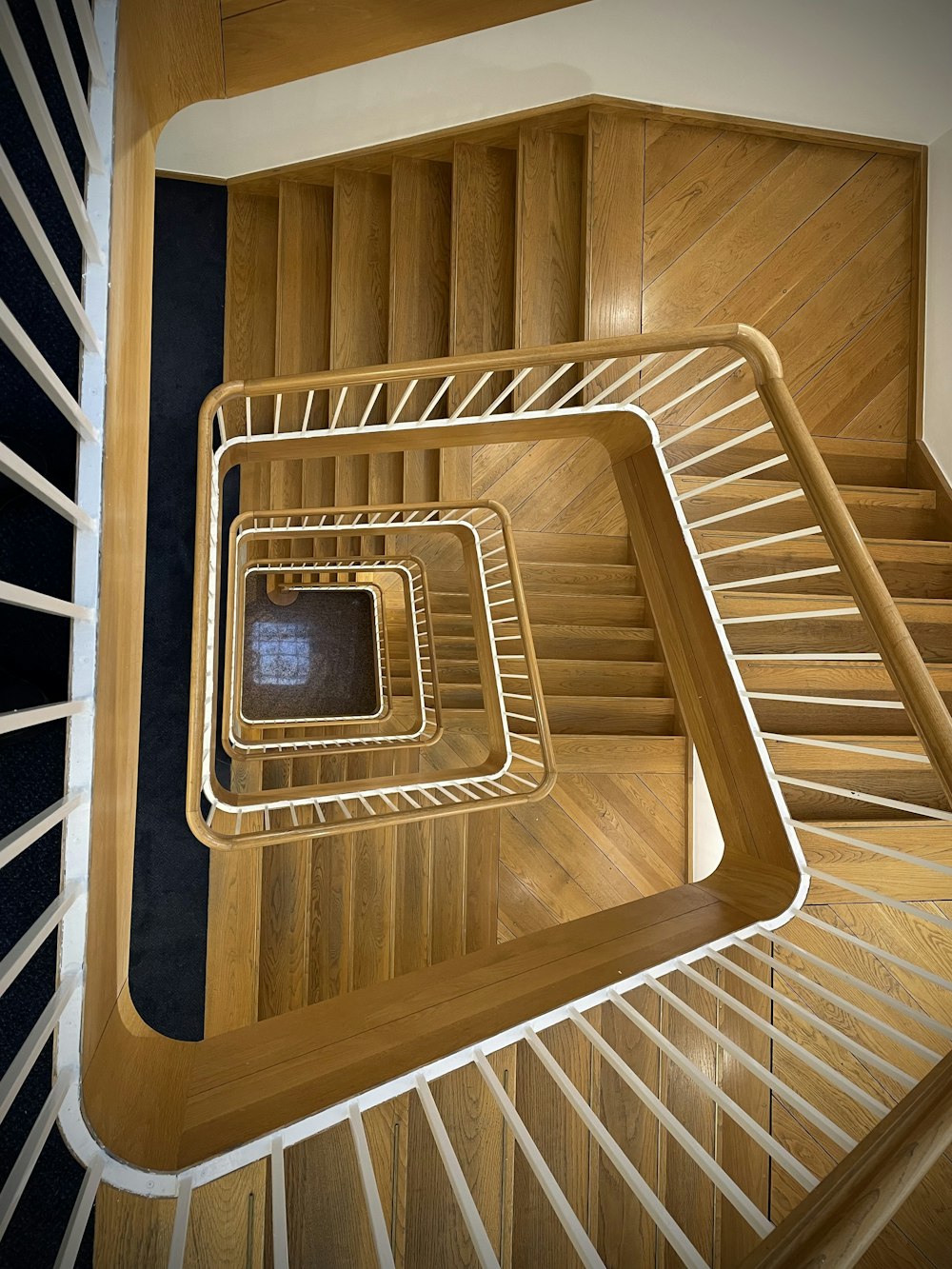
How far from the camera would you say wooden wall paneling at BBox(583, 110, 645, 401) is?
3.30 meters

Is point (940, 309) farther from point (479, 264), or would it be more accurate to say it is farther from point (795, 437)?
point (795, 437)

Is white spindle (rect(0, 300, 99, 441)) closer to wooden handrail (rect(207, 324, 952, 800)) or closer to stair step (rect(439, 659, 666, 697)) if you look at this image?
wooden handrail (rect(207, 324, 952, 800))

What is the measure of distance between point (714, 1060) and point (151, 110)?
211 centimetres

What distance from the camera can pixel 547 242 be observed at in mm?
3355

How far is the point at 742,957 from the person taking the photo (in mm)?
1503

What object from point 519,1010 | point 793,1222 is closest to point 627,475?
point 519,1010

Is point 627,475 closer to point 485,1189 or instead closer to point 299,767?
point 485,1189

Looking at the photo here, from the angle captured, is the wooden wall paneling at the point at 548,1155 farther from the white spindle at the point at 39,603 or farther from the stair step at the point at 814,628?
the stair step at the point at 814,628

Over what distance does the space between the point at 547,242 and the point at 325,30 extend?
238cm

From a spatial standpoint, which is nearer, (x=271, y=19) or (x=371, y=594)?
(x=271, y=19)

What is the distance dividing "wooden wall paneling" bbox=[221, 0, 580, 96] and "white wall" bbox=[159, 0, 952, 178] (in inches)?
79.8

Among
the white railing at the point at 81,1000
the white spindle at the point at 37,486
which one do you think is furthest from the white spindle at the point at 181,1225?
the white spindle at the point at 37,486

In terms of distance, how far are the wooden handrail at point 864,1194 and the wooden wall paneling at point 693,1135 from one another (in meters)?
0.82

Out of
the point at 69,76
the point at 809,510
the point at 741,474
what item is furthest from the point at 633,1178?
the point at 809,510
